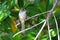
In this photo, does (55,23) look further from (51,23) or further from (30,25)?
(30,25)

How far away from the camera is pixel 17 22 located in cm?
148

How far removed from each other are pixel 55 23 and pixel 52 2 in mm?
153

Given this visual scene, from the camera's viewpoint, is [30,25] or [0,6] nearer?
[0,6]

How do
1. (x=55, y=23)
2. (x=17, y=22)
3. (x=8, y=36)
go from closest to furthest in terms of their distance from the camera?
(x=8, y=36) < (x=55, y=23) < (x=17, y=22)

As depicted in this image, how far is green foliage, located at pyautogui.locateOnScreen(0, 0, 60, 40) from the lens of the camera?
1.31 meters

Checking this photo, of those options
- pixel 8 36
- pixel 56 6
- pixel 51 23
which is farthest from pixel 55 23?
pixel 8 36

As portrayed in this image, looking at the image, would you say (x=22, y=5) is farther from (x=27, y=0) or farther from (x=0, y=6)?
(x=0, y=6)

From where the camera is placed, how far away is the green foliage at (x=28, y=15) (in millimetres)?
1306

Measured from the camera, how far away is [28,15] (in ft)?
4.68

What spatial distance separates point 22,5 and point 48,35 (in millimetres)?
295

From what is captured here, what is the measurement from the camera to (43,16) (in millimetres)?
1407

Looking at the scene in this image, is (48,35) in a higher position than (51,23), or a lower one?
lower

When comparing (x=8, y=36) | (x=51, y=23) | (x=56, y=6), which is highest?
(x=56, y=6)

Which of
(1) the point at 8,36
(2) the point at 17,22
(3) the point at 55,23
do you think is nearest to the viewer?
(1) the point at 8,36
